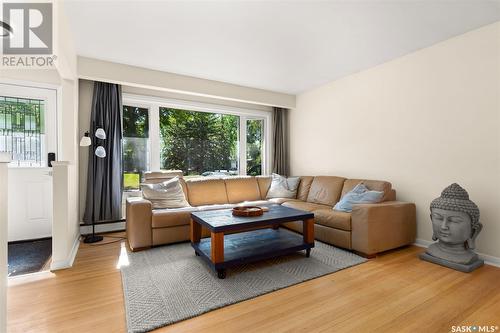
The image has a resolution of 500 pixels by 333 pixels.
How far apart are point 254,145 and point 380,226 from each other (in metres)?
3.12

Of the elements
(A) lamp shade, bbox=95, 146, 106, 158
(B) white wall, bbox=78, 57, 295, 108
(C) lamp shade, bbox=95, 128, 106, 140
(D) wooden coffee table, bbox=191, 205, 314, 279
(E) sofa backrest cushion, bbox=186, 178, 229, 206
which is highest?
(B) white wall, bbox=78, 57, 295, 108

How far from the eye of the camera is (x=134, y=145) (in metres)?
A: 4.00

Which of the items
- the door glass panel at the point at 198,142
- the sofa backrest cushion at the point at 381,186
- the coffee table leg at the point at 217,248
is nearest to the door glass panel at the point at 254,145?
the door glass panel at the point at 198,142

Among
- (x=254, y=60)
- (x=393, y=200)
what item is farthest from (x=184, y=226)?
(x=393, y=200)

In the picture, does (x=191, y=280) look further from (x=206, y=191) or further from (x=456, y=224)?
(x=456, y=224)

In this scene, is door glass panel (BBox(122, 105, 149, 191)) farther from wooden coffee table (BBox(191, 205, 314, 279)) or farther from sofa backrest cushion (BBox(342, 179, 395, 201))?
sofa backrest cushion (BBox(342, 179, 395, 201))

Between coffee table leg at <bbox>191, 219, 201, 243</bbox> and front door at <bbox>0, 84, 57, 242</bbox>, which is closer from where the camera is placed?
coffee table leg at <bbox>191, 219, 201, 243</bbox>

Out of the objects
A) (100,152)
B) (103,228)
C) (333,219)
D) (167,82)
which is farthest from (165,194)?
(333,219)

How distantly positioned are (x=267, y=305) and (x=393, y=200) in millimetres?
2286

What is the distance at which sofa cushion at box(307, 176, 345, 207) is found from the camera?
12.3 ft

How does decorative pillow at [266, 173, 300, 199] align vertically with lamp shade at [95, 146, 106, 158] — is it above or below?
below

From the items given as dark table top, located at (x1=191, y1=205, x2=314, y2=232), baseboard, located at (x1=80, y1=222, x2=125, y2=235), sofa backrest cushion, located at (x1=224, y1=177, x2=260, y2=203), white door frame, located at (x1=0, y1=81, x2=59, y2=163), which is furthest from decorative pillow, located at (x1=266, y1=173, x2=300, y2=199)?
white door frame, located at (x1=0, y1=81, x2=59, y2=163)

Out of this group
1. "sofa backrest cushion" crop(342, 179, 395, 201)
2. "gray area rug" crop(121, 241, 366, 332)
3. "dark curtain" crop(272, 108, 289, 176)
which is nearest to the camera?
"gray area rug" crop(121, 241, 366, 332)

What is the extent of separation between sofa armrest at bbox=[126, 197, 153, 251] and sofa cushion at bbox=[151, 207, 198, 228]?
0.24 ft
